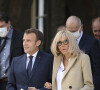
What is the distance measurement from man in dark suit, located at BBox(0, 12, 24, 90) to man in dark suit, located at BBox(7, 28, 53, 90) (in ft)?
1.86

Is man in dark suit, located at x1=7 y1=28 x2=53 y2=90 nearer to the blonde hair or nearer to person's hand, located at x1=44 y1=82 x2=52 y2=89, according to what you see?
person's hand, located at x1=44 y1=82 x2=52 y2=89

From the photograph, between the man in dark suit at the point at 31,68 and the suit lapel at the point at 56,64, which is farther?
the man in dark suit at the point at 31,68

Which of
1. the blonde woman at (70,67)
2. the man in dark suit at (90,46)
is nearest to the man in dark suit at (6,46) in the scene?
the man in dark suit at (90,46)

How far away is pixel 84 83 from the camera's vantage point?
463 centimetres

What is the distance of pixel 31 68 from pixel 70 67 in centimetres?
58

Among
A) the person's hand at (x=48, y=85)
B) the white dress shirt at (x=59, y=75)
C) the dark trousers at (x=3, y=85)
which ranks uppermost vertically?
the white dress shirt at (x=59, y=75)

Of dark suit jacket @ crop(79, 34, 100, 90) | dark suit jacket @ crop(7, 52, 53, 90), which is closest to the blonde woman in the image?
dark suit jacket @ crop(7, 52, 53, 90)

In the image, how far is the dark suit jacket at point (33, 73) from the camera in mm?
4883

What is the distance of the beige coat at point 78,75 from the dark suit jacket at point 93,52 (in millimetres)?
477

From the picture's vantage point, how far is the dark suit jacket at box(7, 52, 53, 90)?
16.0 ft

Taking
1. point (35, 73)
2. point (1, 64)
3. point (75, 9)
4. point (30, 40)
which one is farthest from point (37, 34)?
point (75, 9)

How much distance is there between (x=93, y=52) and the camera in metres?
5.32

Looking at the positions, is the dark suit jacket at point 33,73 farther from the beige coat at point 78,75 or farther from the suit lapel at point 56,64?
the beige coat at point 78,75

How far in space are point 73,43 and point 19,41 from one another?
1287mm
